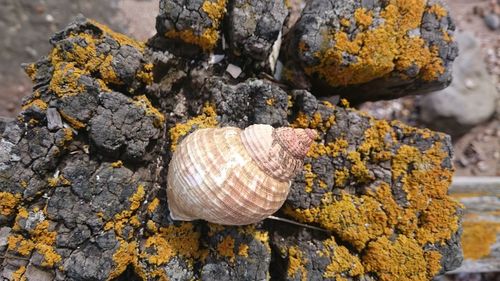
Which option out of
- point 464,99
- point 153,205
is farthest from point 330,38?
point 464,99

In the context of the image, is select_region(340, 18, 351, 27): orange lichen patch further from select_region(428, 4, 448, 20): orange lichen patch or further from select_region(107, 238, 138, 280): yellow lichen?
select_region(107, 238, 138, 280): yellow lichen

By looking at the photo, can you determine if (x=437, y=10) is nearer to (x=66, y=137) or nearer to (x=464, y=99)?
(x=464, y=99)

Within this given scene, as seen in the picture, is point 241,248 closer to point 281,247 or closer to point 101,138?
point 281,247

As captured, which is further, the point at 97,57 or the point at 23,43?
the point at 23,43

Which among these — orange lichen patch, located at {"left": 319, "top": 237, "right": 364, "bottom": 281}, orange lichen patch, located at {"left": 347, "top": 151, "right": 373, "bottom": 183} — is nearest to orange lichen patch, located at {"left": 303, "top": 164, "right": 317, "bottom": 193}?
orange lichen patch, located at {"left": 347, "top": 151, "right": 373, "bottom": 183}

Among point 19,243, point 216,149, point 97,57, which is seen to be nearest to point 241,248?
point 216,149

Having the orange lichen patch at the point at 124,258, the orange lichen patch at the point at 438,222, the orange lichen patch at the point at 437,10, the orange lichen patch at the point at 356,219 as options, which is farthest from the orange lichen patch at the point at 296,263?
the orange lichen patch at the point at 437,10

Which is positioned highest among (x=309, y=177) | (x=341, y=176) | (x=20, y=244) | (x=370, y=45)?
(x=370, y=45)
